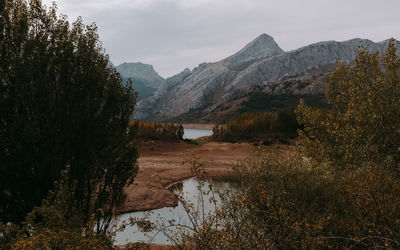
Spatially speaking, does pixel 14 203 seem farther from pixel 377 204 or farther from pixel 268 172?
pixel 377 204

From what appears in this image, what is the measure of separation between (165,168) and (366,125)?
144 ft

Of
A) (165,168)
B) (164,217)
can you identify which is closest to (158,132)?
(165,168)

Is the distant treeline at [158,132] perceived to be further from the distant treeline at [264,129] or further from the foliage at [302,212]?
the foliage at [302,212]

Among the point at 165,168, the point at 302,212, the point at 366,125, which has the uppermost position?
the point at 366,125

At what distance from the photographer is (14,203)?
14.8 m

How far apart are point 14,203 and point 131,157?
24.2 ft

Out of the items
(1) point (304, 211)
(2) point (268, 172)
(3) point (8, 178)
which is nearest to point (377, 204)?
(1) point (304, 211)

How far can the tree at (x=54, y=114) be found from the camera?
14484mm

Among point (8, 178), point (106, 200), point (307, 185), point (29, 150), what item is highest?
point (29, 150)

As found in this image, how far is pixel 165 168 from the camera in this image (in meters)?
58.0

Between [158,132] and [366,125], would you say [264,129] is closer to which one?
[158,132]

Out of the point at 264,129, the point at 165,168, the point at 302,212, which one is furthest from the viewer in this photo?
the point at 264,129

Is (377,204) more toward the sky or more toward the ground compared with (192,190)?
more toward the sky

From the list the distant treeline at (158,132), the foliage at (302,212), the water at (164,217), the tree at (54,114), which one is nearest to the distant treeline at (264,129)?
the distant treeline at (158,132)
